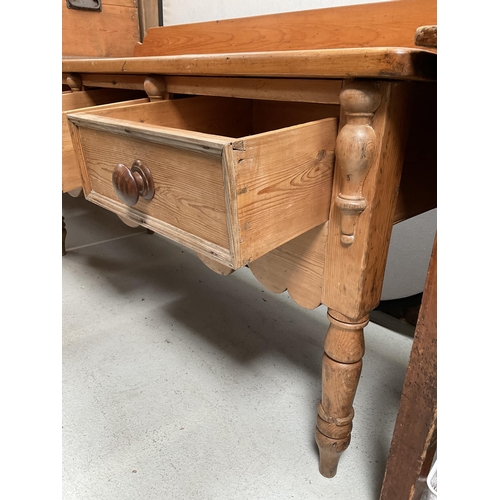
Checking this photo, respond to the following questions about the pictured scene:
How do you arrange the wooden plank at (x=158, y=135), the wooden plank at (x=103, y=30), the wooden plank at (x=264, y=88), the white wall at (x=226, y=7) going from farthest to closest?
the wooden plank at (x=103, y=30) → the white wall at (x=226, y=7) → the wooden plank at (x=264, y=88) → the wooden plank at (x=158, y=135)

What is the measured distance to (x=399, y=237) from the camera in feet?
4.09

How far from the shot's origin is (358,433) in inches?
35.5

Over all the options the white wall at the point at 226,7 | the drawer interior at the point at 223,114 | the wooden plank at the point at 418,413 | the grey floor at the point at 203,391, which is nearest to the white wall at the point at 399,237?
the white wall at the point at 226,7

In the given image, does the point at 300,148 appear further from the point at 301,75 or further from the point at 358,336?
the point at 358,336

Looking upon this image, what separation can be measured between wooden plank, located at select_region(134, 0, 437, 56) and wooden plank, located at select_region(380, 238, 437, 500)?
1.69 ft

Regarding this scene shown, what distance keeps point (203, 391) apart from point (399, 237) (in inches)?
27.7

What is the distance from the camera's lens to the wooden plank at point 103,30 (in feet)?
5.03

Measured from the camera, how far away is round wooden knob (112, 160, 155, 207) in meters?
0.58

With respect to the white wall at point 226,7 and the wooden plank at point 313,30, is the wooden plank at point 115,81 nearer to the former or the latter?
the wooden plank at point 313,30

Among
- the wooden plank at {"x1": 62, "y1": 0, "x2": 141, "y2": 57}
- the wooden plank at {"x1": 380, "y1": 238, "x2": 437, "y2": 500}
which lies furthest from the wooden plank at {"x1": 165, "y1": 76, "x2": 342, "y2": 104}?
the wooden plank at {"x1": 62, "y1": 0, "x2": 141, "y2": 57}

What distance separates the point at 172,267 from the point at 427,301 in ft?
3.95

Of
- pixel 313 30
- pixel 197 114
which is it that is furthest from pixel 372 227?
pixel 313 30
